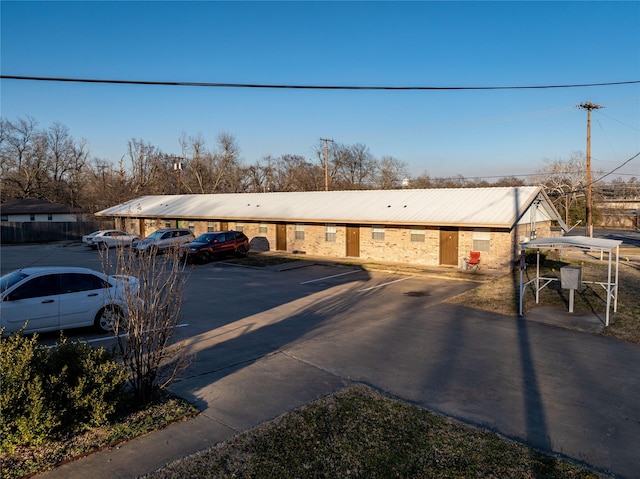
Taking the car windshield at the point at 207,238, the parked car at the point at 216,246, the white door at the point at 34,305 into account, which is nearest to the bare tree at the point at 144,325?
the white door at the point at 34,305

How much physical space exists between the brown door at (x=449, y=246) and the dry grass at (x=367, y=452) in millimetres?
17467

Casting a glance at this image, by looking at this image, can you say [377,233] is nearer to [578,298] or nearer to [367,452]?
[578,298]

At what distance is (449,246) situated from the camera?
23312 millimetres

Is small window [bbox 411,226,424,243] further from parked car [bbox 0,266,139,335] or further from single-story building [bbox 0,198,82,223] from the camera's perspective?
single-story building [bbox 0,198,82,223]

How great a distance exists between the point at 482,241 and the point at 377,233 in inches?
228

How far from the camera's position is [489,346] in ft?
33.4

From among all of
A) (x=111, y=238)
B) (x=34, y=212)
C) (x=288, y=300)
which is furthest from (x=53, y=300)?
(x=34, y=212)

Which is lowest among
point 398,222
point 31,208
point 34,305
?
point 34,305

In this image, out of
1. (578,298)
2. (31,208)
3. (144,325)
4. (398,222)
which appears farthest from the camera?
(31,208)

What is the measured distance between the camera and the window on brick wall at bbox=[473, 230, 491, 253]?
2207 cm

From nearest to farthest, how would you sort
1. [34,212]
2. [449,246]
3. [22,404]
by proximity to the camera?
[22,404], [449,246], [34,212]

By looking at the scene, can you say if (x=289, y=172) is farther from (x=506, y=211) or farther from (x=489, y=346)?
(x=489, y=346)

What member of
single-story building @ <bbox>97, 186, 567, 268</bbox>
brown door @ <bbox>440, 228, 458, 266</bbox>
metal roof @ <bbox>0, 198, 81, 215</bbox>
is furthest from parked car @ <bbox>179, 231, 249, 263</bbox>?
metal roof @ <bbox>0, 198, 81, 215</bbox>

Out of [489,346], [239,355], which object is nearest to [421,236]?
[489,346]
